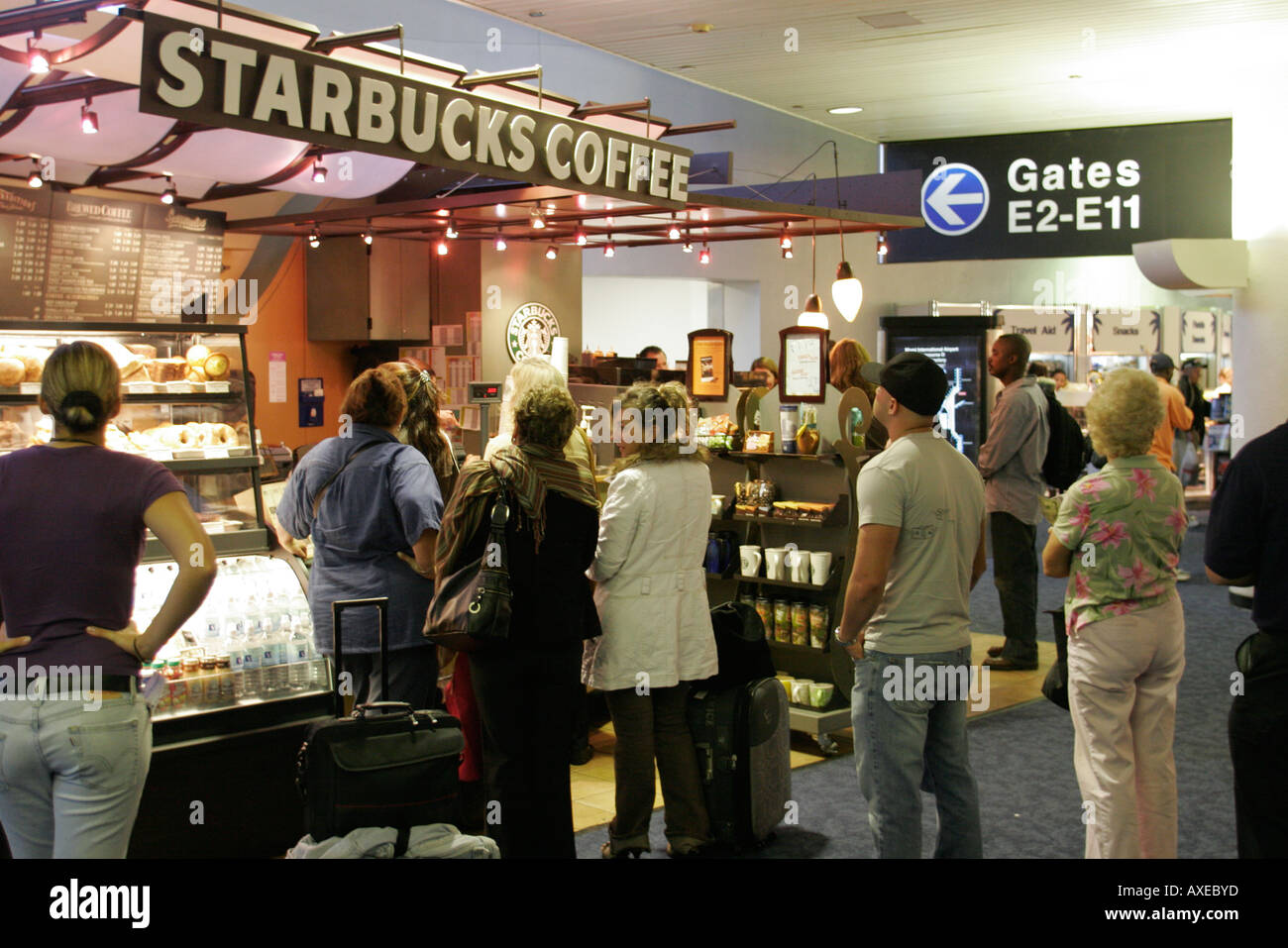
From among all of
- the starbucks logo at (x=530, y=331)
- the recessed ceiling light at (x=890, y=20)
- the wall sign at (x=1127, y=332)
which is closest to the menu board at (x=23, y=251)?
the starbucks logo at (x=530, y=331)

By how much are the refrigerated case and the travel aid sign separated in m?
9.65

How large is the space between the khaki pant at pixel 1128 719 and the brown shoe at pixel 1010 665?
3402 millimetres

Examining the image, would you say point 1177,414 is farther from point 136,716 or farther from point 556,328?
point 136,716

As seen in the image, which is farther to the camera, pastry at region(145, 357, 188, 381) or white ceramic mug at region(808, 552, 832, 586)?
white ceramic mug at region(808, 552, 832, 586)

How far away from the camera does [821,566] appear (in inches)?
220

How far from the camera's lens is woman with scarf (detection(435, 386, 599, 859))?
372 cm

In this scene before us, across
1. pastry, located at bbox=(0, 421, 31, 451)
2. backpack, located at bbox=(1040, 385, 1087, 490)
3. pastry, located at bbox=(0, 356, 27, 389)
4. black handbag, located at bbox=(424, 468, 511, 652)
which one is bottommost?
black handbag, located at bbox=(424, 468, 511, 652)

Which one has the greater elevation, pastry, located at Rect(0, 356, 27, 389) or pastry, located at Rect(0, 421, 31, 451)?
pastry, located at Rect(0, 356, 27, 389)

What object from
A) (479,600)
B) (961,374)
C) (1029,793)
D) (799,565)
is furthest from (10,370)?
(961,374)

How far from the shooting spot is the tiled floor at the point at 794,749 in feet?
15.8

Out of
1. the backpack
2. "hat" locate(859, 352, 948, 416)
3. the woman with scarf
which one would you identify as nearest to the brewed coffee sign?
the woman with scarf

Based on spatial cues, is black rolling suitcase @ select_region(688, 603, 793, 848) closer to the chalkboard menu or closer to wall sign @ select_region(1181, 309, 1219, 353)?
the chalkboard menu

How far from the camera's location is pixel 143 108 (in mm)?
3416

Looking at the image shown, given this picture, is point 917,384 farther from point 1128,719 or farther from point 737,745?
point 737,745
